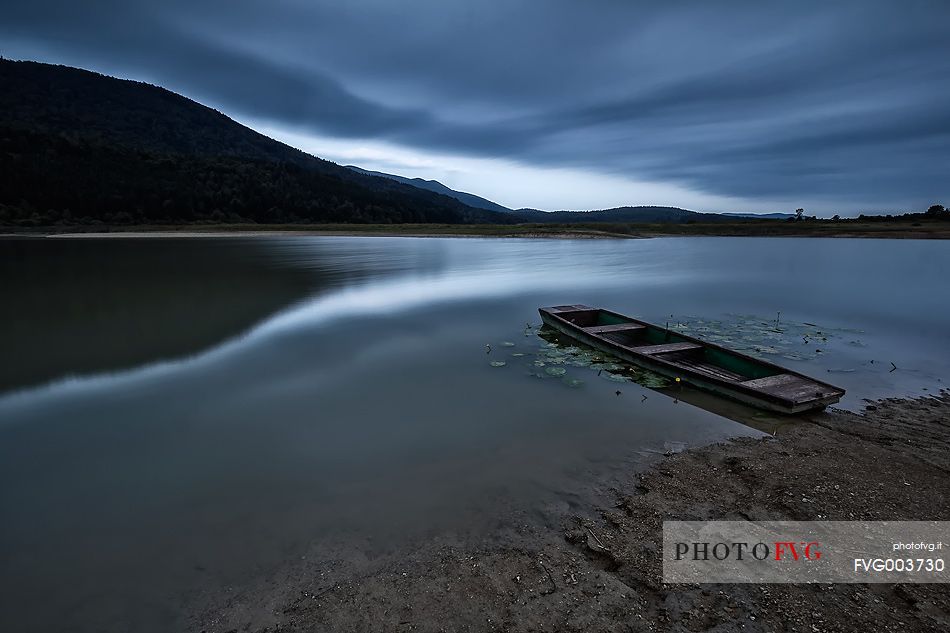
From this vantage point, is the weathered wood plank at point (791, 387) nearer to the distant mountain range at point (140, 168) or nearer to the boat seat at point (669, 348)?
the boat seat at point (669, 348)

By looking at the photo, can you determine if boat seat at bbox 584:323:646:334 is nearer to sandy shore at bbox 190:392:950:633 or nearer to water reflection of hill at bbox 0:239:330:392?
sandy shore at bbox 190:392:950:633

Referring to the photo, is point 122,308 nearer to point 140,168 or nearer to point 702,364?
point 702,364

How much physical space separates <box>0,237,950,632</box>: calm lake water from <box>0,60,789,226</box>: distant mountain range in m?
86.6

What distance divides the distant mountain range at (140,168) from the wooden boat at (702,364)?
349 feet

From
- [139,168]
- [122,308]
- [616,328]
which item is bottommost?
[122,308]

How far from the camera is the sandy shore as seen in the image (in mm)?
3965

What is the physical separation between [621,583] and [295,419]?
7.03m

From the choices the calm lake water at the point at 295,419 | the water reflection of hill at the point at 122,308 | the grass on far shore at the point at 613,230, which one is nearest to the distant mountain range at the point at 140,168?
the grass on far shore at the point at 613,230

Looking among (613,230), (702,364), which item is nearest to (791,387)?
(702,364)

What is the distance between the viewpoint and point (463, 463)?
7062mm

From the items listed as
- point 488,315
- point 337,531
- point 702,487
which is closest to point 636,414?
point 702,487

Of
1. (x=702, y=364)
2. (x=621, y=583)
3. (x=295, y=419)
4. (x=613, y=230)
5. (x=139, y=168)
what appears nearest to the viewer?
(x=621, y=583)

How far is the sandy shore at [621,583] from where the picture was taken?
3965 millimetres

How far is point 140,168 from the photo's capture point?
102312mm
